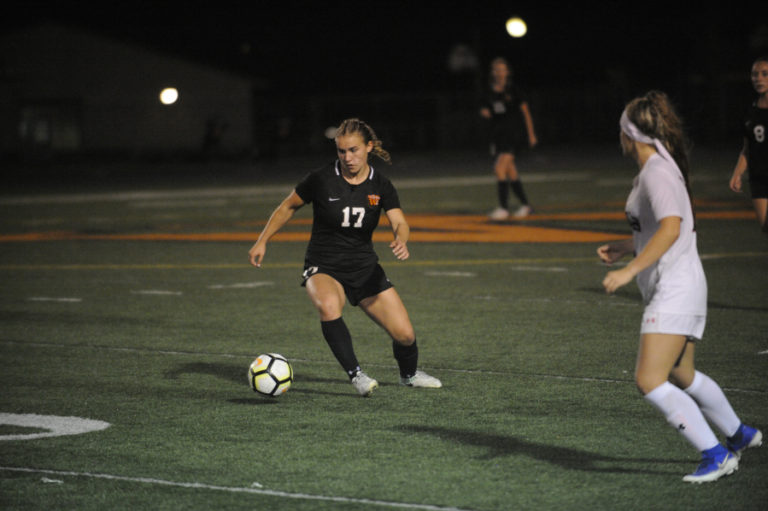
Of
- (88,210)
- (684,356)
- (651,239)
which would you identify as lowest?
(88,210)

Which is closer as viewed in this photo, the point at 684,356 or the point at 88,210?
the point at 684,356

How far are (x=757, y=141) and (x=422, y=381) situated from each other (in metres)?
4.58

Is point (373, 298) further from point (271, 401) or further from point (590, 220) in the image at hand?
point (590, 220)

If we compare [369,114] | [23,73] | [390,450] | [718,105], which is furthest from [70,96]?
[390,450]

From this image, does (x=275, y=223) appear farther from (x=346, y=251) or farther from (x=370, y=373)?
(x=370, y=373)

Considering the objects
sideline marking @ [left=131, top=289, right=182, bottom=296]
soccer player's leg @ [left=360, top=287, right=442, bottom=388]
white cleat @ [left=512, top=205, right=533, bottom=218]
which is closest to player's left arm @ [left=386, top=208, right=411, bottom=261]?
soccer player's leg @ [left=360, top=287, right=442, bottom=388]

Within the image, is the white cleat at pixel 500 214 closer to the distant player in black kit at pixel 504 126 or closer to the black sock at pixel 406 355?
the distant player in black kit at pixel 504 126

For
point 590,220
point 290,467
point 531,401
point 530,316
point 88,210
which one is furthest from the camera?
point 88,210

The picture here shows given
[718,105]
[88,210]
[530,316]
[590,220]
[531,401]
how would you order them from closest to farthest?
1. [531,401]
2. [530,316]
3. [590,220]
4. [88,210]
5. [718,105]

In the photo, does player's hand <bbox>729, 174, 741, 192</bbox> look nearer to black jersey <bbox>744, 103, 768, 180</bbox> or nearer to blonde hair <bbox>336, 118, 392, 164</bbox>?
black jersey <bbox>744, 103, 768, 180</bbox>

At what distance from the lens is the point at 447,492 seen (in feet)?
17.7

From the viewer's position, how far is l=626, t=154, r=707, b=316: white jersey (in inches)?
208

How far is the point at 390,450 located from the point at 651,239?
5.81 feet

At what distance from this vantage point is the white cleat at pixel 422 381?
772 cm
